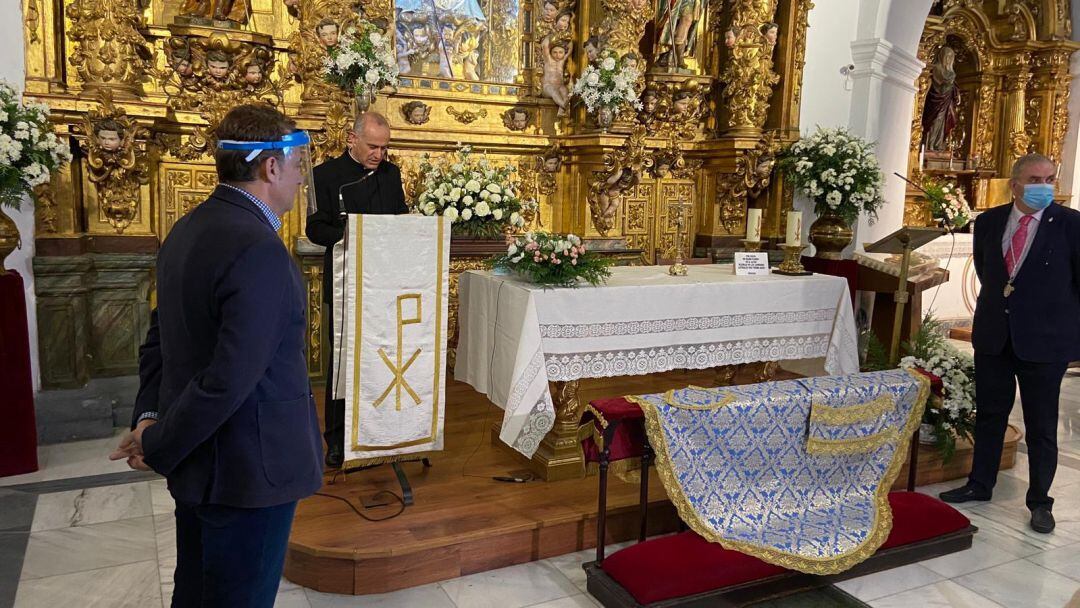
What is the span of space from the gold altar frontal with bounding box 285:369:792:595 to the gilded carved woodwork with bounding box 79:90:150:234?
2.76 metres

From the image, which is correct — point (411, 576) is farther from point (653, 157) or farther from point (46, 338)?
point (653, 157)

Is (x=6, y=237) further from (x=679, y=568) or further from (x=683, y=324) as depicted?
(x=679, y=568)

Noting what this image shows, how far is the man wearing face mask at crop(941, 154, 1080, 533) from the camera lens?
441cm

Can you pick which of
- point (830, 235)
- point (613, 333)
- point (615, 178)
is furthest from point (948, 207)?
point (613, 333)

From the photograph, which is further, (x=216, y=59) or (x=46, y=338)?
(x=216, y=59)

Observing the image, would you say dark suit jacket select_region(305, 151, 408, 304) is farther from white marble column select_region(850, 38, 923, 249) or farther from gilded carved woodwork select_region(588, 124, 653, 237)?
white marble column select_region(850, 38, 923, 249)

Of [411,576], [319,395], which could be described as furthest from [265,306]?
[319,395]

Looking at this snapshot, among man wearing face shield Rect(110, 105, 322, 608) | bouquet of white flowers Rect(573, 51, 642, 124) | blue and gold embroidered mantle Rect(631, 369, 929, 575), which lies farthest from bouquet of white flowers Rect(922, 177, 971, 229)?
man wearing face shield Rect(110, 105, 322, 608)

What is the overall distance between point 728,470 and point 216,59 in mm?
4690

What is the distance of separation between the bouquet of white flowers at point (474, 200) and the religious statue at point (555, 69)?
1.25m

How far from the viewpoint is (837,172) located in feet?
25.1

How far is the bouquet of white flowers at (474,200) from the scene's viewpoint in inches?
232

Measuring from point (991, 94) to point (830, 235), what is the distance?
536cm

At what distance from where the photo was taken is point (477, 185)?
5855 mm
